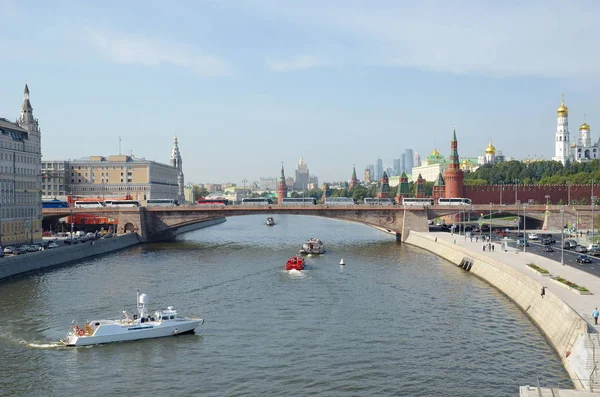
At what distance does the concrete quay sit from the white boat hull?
2446 cm

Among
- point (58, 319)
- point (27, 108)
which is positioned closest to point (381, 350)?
point (58, 319)

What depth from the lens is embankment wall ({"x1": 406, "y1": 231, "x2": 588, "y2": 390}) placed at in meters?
35.2

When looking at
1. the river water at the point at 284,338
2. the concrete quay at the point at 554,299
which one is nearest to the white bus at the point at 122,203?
the river water at the point at 284,338

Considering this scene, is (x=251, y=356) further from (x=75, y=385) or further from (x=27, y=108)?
(x=27, y=108)

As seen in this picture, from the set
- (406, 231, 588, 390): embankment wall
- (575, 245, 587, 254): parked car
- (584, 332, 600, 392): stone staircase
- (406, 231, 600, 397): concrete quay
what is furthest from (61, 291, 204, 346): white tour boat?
(575, 245, 587, 254): parked car

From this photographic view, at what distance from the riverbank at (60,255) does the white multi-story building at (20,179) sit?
6.53m

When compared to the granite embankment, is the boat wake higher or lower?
lower

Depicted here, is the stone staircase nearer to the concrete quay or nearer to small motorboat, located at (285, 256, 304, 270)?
the concrete quay

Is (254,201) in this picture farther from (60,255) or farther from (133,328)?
(133,328)

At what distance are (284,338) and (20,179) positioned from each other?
64.0m

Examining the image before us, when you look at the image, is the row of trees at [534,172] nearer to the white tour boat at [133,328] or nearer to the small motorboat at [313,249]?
the small motorboat at [313,249]

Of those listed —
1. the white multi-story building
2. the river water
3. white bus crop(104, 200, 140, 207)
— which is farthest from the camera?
white bus crop(104, 200, 140, 207)

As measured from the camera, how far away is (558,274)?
56.6m

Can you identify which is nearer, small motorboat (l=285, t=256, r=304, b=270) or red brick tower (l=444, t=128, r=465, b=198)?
small motorboat (l=285, t=256, r=304, b=270)
